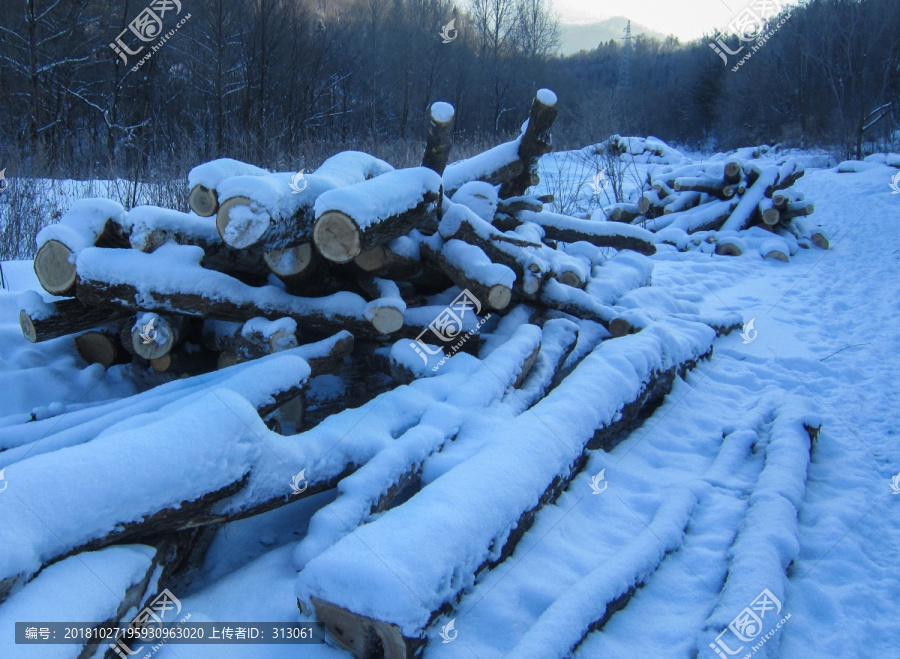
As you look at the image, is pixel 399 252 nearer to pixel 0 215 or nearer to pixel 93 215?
pixel 93 215

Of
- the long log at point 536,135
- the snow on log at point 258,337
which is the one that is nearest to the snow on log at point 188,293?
the snow on log at point 258,337

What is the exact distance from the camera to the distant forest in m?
12.3

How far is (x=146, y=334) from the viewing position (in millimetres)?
3613

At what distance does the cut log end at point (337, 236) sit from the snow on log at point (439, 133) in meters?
1.77

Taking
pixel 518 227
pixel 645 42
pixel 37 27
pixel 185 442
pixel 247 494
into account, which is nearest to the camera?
pixel 185 442

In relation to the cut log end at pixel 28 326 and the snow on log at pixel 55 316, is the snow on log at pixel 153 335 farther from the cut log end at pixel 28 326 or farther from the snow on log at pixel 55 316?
the cut log end at pixel 28 326

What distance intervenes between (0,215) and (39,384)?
4657 millimetres

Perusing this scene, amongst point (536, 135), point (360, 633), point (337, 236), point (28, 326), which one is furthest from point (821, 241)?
point (28, 326)

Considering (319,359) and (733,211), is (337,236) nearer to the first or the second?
(319,359)

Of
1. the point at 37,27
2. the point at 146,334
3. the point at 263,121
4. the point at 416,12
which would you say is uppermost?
the point at 416,12

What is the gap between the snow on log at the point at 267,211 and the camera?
10.3ft

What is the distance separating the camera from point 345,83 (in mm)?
20000

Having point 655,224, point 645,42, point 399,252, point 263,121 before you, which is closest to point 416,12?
point 263,121

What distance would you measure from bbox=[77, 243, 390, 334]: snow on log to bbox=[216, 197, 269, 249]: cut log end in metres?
0.56
